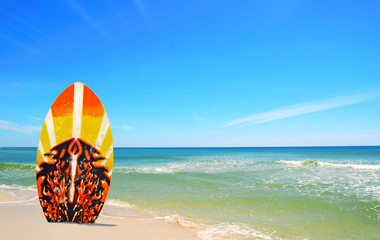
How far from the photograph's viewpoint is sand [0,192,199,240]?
3373mm

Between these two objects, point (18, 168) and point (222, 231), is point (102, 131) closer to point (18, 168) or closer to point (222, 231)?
point (222, 231)

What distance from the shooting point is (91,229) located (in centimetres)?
364

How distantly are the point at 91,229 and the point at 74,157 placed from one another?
46.5 inches

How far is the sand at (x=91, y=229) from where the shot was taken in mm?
3373

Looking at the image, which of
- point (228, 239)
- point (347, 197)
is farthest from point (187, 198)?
point (347, 197)

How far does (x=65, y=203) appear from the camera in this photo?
360cm

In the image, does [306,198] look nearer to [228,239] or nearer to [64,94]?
[228,239]

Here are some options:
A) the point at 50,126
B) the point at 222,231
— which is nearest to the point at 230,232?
the point at 222,231

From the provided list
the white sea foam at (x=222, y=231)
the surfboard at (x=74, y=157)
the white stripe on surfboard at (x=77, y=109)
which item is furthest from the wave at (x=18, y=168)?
the white sea foam at (x=222, y=231)

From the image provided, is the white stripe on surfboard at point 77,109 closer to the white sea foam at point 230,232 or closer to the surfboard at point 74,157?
the surfboard at point 74,157

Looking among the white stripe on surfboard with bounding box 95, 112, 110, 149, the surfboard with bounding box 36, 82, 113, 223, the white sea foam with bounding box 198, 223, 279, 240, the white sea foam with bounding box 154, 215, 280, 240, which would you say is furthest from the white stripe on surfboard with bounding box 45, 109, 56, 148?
the white sea foam with bounding box 198, 223, 279, 240

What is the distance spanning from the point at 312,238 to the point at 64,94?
16.1 feet

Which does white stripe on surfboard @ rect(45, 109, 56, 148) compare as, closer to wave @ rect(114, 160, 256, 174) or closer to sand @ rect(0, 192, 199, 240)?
sand @ rect(0, 192, 199, 240)

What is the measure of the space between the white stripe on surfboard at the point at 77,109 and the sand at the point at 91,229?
1451mm
